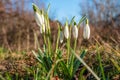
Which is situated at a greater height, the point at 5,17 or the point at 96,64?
the point at 5,17

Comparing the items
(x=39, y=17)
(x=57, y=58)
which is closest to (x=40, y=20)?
(x=39, y=17)

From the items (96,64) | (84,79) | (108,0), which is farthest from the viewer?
(108,0)

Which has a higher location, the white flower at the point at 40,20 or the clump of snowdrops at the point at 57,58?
the white flower at the point at 40,20

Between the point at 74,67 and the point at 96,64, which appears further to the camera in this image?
the point at 96,64

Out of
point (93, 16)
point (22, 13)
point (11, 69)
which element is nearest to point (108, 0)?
point (93, 16)

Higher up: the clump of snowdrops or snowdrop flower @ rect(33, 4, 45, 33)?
snowdrop flower @ rect(33, 4, 45, 33)

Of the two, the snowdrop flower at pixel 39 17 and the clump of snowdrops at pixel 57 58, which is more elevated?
the snowdrop flower at pixel 39 17

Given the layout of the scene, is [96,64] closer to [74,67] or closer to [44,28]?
[74,67]

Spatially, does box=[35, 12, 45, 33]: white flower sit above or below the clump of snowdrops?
above

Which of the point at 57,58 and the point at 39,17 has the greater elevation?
the point at 39,17

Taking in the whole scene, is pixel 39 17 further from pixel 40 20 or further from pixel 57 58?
pixel 57 58

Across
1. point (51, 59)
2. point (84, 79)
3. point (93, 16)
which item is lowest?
point (84, 79)
